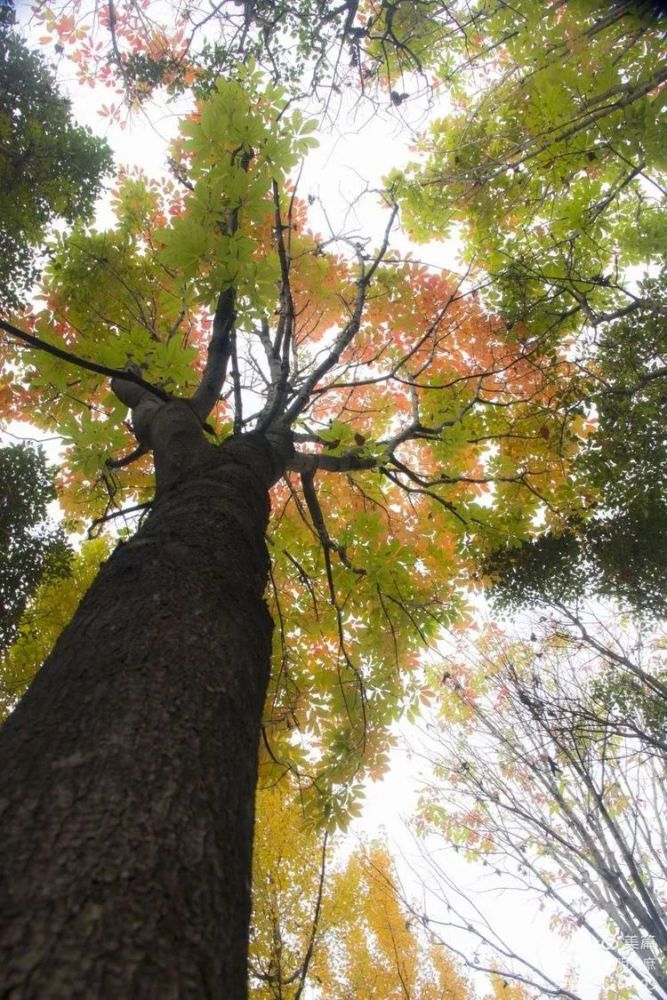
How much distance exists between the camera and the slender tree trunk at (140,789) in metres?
0.63

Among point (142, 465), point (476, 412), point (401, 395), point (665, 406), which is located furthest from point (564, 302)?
point (142, 465)

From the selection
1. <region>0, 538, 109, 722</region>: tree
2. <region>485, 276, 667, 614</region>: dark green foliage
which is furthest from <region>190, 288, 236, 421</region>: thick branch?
<region>485, 276, 667, 614</region>: dark green foliage

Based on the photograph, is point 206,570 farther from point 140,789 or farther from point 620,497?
point 620,497

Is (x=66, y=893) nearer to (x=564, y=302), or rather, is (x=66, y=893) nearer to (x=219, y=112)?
(x=219, y=112)

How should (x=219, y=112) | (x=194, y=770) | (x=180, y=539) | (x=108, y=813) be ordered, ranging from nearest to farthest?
1. (x=108, y=813)
2. (x=194, y=770)
3. (x=180, y=539)
4. (x=219, y=112)

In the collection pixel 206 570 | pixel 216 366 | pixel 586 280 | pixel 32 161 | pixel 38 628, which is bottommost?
pixel 206 570

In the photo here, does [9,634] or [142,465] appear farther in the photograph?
[142,465]

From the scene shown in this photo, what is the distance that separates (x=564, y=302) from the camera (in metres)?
4.71

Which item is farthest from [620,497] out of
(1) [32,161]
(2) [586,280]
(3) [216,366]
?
(1) [32,161]

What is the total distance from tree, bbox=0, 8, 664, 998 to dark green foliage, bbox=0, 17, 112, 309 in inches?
14.8

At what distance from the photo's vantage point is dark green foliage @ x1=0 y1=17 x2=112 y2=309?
427 centimetres

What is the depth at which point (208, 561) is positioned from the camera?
158 cm

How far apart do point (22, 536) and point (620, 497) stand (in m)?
4.27

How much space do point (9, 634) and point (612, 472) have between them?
4437 millimetres
